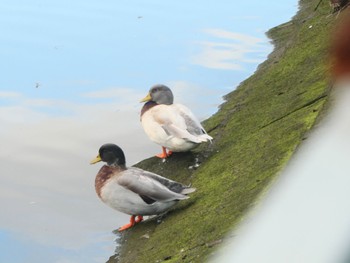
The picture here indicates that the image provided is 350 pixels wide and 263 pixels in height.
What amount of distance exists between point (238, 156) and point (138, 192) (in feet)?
4.50

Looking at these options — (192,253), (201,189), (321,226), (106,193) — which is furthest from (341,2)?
(321,226)

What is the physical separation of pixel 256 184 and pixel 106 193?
1.68m

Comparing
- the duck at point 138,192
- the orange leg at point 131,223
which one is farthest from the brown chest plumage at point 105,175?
the orange leg at point 131,223

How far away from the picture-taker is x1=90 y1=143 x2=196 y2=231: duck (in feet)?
24.0

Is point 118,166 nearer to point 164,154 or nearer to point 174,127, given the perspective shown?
→ point 174,127

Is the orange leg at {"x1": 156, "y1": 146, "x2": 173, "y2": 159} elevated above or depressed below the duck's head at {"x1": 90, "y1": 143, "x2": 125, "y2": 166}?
above

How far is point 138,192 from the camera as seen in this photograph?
288 inches

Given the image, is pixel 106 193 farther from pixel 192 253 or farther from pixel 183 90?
pixel 183 90

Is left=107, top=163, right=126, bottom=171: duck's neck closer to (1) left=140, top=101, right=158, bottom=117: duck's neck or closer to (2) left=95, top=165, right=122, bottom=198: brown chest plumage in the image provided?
(2) left=95, top=165, right=122, bottom=198: brown chest plumage

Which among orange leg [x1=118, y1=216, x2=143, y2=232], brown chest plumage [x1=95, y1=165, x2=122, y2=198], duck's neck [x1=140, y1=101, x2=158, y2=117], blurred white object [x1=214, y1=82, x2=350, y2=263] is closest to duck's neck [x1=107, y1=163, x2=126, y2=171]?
brown chest plumage [x1=95, y1=165, x2=122, y2=198]

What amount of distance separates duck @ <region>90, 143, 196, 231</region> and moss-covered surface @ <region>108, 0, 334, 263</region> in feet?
0.61

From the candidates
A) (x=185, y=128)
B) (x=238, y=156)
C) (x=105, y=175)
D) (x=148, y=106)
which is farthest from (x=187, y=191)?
(x=148, y=106)

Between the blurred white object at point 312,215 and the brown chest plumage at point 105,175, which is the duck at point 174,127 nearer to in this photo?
the brown chest plumage at point 105,175

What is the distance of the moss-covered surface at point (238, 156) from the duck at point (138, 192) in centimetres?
19
